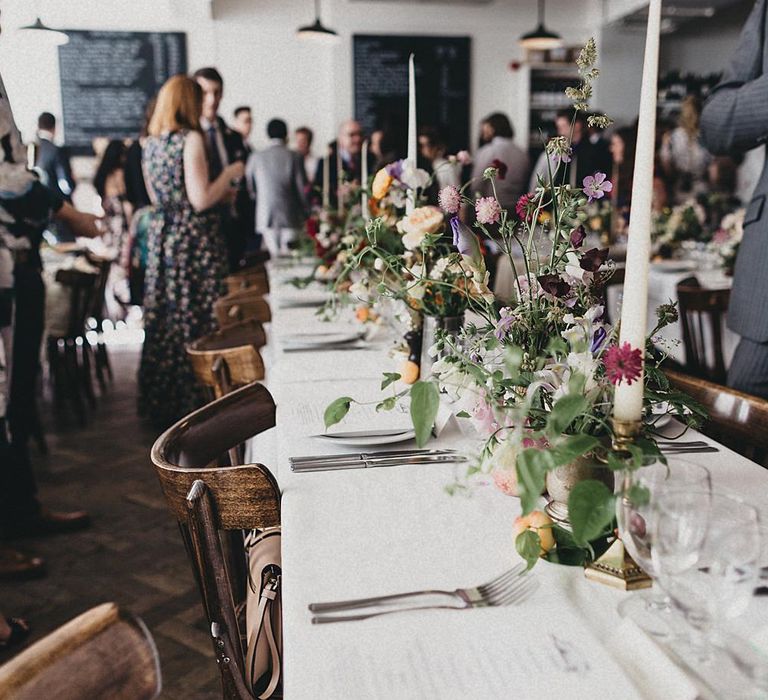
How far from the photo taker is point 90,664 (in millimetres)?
567

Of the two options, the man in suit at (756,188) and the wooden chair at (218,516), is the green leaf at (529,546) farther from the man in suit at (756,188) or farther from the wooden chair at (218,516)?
the man in suit at (756,188)

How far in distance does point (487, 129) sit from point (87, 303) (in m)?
3.26

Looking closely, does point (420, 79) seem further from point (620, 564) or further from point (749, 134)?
point (620, 564)

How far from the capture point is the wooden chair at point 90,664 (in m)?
0.54

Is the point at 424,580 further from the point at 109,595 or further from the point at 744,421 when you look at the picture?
the point at 109,595

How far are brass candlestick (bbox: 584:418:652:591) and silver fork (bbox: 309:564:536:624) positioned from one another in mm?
84

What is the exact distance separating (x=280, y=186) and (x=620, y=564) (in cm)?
589

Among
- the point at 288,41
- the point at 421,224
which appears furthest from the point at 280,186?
the point at 421,224

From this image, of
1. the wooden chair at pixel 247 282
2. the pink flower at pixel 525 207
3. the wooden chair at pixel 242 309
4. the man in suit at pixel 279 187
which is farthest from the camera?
the man in suit at pixel 279 187

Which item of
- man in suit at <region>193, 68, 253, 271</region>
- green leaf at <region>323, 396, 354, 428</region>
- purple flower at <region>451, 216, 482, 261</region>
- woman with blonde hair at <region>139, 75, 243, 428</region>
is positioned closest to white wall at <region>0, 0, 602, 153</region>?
man in suit at <region>193, 68, 253, 271</region>

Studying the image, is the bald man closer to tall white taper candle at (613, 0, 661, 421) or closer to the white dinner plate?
the white dinner plate

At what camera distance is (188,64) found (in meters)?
7.75

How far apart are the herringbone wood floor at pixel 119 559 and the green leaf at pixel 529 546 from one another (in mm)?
1366

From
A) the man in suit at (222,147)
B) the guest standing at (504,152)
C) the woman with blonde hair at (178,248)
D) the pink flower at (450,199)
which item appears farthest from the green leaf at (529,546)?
the guest standing at (504,152)
